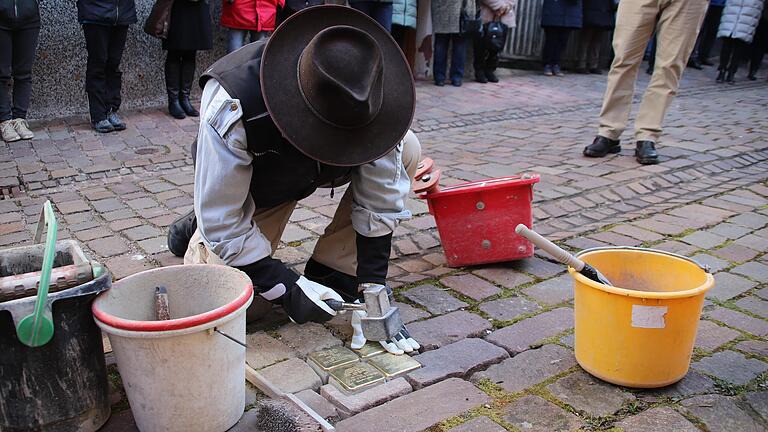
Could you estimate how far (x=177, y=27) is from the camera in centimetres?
610

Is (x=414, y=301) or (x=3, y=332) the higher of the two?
(x=3, y=332)

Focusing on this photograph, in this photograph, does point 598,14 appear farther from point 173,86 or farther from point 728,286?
point 728,286

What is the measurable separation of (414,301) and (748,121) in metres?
Result: 5.69

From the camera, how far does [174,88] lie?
6.51m

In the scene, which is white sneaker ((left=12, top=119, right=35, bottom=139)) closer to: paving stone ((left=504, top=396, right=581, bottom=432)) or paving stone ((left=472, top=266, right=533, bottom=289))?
paving stone ((left=472, top=266, right=533, bottom=289))

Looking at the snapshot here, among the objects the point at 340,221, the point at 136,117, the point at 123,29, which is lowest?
the point at 136,117

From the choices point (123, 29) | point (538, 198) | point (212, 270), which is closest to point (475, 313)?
point (212, 270)

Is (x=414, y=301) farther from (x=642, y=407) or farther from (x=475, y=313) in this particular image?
(x=642, y=407)

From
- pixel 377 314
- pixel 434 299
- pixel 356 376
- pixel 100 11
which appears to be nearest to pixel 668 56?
pixel 434 299

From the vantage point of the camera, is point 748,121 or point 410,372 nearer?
point 410,372

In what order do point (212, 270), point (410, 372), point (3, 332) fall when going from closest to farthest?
point (3, 332), point (212, 270), point (410, 372)

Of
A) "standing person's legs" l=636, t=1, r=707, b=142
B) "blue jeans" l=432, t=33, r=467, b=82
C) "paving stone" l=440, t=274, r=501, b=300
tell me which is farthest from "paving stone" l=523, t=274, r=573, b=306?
"blue jeans" l=432, t=33, r=467, b=82

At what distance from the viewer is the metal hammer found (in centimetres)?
247

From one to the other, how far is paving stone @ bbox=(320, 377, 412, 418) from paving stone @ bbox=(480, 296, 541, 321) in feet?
2.18
